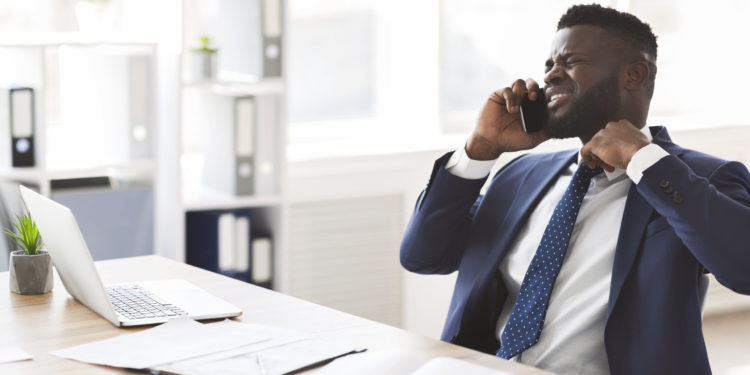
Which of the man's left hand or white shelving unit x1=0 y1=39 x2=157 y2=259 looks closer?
the man's left hand

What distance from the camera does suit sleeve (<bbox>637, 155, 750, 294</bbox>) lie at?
177 centimetres

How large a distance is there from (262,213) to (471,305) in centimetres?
158

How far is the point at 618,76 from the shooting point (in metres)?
2.02

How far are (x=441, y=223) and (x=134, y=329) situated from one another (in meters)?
0.71

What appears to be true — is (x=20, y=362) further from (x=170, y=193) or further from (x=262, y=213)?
(x=262, y=213)

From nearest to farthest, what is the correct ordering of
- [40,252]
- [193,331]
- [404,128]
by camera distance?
[193,331] → [40,252] → [404,128]

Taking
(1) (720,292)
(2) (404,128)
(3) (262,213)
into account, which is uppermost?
(2) (404,128)

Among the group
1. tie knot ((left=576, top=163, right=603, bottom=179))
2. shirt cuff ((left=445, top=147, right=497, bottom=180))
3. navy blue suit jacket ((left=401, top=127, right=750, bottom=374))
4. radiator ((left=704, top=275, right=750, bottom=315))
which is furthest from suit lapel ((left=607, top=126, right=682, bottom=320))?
radiator ((left=704, top=275, right=750, bottom=315))

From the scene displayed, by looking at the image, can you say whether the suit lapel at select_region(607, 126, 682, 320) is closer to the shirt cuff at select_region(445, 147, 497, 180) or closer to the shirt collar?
the shirt collar

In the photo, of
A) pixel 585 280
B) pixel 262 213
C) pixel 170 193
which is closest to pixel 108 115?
pixel 170 193

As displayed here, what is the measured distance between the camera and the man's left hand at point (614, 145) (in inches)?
73.1

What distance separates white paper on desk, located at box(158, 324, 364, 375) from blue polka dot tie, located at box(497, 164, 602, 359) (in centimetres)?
45

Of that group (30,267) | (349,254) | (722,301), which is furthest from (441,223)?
(722,301)

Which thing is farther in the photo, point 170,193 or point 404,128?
point 404,128
